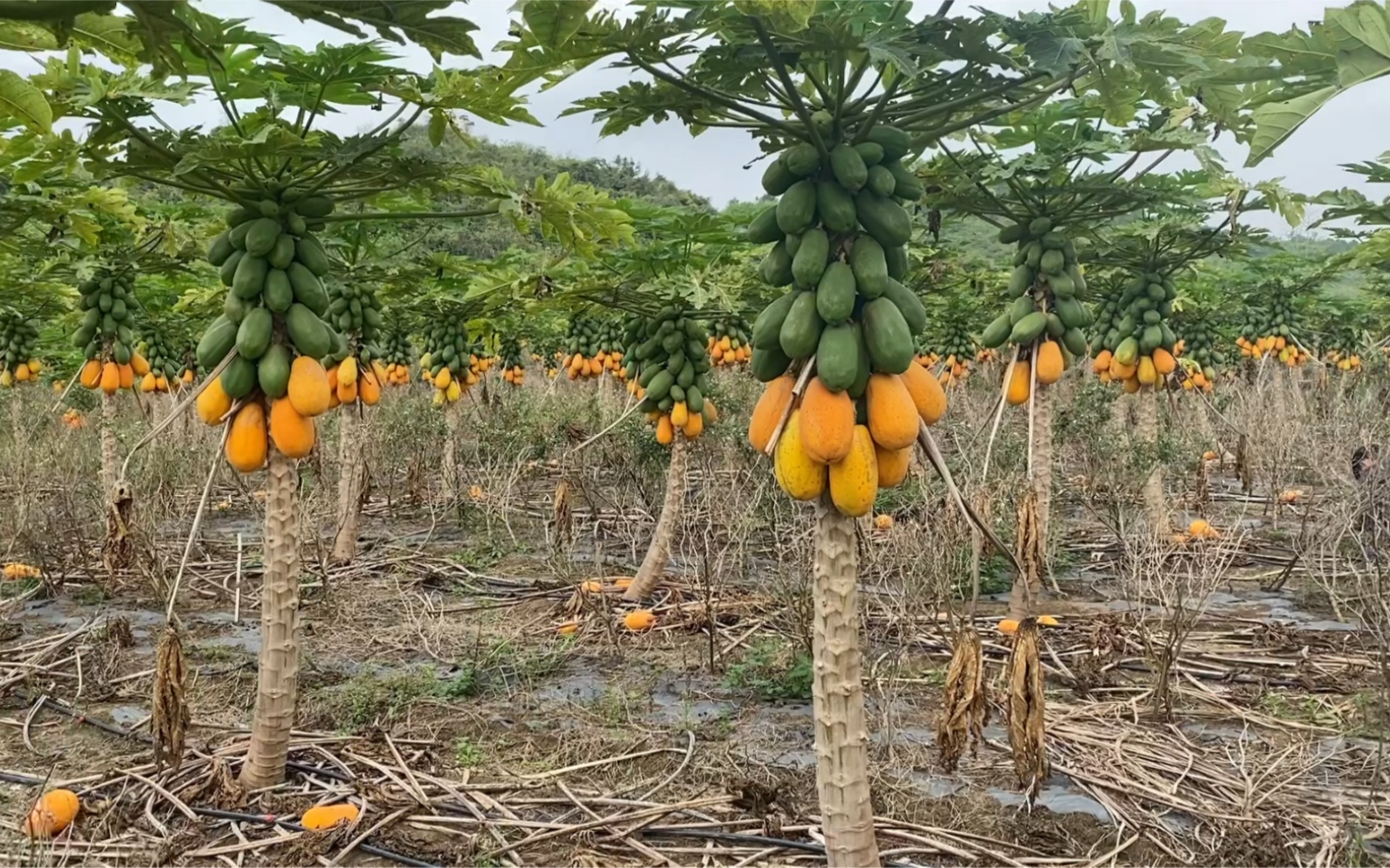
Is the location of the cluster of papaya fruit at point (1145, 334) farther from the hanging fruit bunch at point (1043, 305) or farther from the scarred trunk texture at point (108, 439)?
the scarred trunk texture at point (108, 439)

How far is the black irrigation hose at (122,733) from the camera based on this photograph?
12.8 feet

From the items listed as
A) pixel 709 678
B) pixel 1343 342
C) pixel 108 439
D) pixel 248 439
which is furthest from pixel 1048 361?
pixel 1343 342

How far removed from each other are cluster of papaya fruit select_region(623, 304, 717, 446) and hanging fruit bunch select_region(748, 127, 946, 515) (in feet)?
13.3

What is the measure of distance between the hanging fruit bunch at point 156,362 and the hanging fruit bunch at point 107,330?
238 inches

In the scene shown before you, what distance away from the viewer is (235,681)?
17.3ft

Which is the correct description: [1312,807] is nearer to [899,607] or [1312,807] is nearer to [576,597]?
[899,607]

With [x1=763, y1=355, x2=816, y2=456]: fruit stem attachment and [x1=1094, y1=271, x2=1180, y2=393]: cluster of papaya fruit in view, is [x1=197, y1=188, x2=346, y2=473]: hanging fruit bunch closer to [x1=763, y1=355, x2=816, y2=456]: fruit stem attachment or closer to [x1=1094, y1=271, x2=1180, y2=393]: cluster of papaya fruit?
[x1=763, y1=355, x2=816, y2=456]: fruit stem attachment

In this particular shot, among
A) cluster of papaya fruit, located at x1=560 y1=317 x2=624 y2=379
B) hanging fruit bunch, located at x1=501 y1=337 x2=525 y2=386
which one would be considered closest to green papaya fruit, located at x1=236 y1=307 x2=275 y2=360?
cluster of papaya fruit, located at x1=560 y1=317 x2=624 y2=379

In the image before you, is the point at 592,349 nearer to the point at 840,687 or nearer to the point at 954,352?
the point at 954,352

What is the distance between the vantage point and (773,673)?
5.02m

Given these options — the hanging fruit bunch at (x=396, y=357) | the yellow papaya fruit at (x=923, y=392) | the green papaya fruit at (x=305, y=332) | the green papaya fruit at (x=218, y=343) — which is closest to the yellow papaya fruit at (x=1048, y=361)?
the yellow papaya fruit at (x=923, y=392)

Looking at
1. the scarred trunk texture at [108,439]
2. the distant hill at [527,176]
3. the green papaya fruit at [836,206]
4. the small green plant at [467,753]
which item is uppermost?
the distant hill at [527,176]

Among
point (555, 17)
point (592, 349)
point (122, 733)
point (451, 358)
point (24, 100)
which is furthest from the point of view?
point (592, 349)

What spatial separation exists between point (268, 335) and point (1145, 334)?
230 inches
